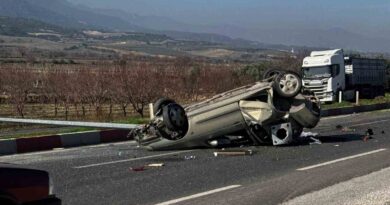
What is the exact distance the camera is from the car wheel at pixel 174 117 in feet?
40.0

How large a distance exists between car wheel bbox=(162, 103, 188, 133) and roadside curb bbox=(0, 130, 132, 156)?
4.30 metres

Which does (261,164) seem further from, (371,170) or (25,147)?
(25,147)

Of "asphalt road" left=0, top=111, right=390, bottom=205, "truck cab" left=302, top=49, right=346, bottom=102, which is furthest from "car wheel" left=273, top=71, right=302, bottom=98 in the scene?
"truck cab" left=302, top=49, right=346, bottom=102

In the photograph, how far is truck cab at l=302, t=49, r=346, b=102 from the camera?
130ft

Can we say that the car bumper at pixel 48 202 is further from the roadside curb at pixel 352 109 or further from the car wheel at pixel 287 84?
the roadside curb at pixel 352 109

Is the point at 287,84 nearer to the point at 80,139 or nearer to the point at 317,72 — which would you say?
the point at 80,139

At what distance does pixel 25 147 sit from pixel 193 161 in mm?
4958

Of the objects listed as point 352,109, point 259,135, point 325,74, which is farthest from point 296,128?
point 325,74

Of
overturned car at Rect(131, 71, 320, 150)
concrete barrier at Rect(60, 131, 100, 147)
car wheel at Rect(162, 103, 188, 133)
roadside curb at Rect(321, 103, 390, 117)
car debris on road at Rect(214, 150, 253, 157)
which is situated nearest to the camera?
car wheel at Rect(162, 103, 188, 133)

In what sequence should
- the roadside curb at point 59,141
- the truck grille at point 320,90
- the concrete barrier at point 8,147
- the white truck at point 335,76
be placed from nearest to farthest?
1. the concrete barrier at point 8,147
2. the roadside curb at point 59,141
3. the truck grille at point 320,90
4. the white truck at point 335,76

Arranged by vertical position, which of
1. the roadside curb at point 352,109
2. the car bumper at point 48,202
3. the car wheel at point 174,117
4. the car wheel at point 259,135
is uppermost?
the car bumper at point 48,202

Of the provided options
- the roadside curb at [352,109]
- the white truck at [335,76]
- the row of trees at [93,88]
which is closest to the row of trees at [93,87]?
the row of trees at [93,88]

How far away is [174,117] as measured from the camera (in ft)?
40.0

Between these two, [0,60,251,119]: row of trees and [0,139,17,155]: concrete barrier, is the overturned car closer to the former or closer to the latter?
[0,139,17,155]: concrete barrier
